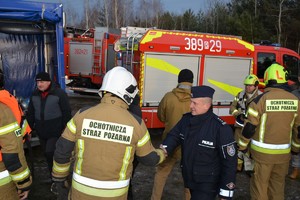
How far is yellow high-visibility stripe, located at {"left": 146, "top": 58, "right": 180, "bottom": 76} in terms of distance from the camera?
284 inches

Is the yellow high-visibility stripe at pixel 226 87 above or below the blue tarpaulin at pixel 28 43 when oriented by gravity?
below

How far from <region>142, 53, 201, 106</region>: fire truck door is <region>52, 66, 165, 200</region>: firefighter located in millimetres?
4764

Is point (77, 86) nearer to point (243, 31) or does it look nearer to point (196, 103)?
point (196, 103)

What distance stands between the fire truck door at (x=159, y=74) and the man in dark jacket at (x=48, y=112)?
2960mm

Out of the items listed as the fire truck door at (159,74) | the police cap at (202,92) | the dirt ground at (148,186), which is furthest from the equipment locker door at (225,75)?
the police cap at (202,92)

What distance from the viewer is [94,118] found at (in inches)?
92.1

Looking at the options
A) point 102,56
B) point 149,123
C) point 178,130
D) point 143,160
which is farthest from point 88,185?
point 102,56

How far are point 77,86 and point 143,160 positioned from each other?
11932 millimetres

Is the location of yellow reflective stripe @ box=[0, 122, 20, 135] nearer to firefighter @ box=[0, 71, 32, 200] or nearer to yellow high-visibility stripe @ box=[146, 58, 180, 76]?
firefighter @ box=[0, 71, 32, 200]

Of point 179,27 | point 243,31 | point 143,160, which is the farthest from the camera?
point 179,27

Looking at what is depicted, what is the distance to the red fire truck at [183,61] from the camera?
23.7ft

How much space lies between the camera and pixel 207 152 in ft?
9.30

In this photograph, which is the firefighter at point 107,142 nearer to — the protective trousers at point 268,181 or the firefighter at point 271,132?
the firefighter at point 271,132

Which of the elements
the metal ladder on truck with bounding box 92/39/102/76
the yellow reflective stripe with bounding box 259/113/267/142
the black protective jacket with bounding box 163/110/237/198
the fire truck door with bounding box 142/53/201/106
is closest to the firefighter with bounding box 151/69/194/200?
the yellow reflective stripe with bounding box 259/113/267/142
